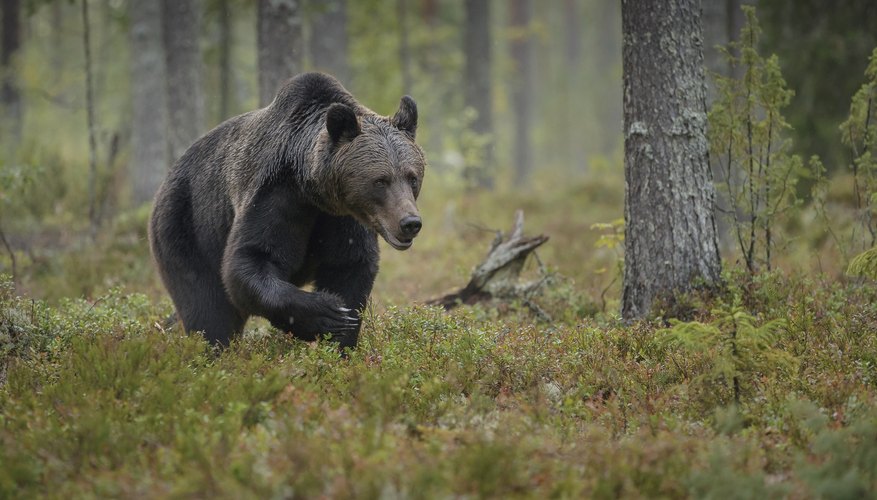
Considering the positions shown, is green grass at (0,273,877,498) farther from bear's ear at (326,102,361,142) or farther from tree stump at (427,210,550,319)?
tree stump at (427,210,550,319)

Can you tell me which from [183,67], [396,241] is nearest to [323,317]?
[396,241]

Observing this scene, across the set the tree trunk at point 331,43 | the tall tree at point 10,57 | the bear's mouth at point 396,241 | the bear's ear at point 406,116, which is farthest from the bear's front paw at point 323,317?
the tall tree at point 10,57

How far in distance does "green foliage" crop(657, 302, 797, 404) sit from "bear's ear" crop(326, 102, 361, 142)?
2.87 meters

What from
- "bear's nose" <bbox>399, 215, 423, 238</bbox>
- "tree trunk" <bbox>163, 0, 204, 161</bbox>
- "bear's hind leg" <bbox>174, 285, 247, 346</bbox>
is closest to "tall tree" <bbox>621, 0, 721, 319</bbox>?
"bear's nose" <bbox>399, 215, 423, 238</bbox>

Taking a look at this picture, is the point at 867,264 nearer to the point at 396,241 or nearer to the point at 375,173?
the point at 396,241

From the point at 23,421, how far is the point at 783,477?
4363 millimetres

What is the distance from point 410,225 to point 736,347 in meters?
2.45

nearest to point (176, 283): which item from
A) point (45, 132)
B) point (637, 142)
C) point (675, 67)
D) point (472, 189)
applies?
point (637, 142)

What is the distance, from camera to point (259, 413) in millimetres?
4902

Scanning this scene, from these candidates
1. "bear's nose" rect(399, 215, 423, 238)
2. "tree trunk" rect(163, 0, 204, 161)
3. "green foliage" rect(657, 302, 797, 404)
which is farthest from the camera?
"tree trunk" rect(163, 0, 204, 161)

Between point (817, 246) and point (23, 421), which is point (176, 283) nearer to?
point (23, 421)

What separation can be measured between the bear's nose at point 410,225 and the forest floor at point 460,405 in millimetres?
872

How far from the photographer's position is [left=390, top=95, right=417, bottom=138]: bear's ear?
6.73 meters

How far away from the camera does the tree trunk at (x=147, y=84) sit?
17.4m
